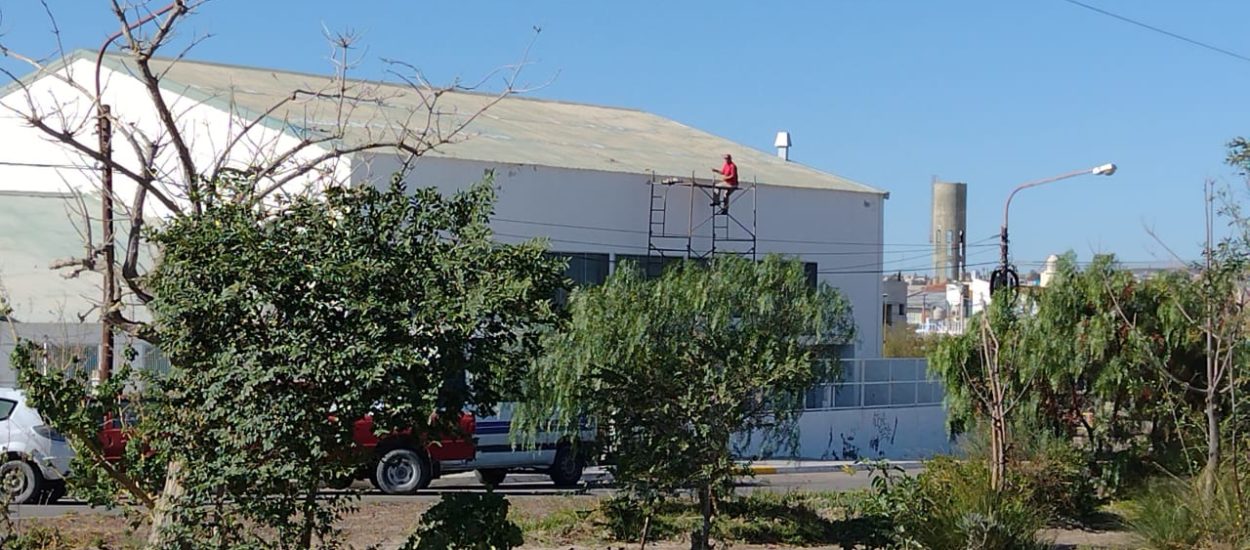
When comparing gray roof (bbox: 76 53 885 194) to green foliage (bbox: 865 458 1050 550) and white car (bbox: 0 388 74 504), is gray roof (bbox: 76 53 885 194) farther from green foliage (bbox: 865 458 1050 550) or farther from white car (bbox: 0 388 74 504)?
green foliage (bbox: 865 458 1050 550)

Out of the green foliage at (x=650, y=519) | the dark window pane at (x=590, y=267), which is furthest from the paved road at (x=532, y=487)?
the dark window pane at (x=590, y=267)

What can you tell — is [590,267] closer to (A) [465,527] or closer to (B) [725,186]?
(B) [725,186]

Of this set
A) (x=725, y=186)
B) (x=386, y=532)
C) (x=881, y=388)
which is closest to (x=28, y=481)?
(x=386, y=532)

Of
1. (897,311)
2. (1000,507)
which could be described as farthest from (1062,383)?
(897,311)

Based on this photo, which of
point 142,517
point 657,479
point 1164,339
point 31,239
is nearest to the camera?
point 142,517

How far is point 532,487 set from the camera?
851 inches

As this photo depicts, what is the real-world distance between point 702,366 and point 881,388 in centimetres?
2397

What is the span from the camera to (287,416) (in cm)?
791

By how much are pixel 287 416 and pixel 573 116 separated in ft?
117

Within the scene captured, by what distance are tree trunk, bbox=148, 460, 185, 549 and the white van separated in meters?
10.9

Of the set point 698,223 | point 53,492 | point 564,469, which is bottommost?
point 53,492

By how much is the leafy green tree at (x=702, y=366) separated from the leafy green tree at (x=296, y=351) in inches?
139

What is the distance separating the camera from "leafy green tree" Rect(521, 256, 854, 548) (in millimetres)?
11836

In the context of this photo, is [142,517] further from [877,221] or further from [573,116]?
[573,116]
